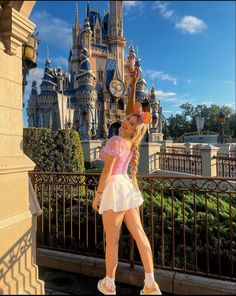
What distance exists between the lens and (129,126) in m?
2.95

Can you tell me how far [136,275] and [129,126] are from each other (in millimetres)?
2124

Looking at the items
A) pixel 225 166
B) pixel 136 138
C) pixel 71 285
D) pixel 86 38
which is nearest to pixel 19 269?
pixel 71 285

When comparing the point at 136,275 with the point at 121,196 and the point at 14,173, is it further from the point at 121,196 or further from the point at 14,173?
the point at 14,173

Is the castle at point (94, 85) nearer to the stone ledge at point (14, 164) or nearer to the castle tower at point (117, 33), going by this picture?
the castle tower at point (117, 33)

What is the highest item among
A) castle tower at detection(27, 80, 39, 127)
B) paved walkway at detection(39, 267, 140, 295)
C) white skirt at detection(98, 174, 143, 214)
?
castle tower at detection(27, 80, 39, 127)

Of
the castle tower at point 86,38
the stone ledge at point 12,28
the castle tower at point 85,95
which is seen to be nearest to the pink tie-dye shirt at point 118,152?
the stone ledge at point 12,28

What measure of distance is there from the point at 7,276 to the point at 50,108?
52190mm

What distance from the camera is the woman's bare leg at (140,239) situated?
9.43ft

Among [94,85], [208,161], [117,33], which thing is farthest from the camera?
[117,33]

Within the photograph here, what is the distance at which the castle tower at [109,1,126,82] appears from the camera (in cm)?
6284

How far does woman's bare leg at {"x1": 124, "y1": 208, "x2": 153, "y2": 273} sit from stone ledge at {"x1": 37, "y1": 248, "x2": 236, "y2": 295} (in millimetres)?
706

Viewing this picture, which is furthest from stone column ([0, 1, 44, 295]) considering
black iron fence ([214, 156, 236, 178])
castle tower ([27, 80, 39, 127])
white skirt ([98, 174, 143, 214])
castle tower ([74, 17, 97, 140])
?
castle tower ([27, 80, 39, 127])

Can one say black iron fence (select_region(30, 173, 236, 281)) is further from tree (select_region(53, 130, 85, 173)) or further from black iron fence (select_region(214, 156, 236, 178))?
black iron fence (select_region(214, 156, 236, 178))

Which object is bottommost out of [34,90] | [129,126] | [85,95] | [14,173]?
[14,173]
